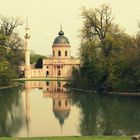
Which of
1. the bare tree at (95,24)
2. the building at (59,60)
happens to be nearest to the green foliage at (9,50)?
the bare tree at (95,24)

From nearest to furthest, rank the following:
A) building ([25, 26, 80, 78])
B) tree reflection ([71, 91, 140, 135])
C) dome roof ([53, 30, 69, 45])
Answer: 1. tree reflection ([71, 91, 140, 135])
2. building ([25, 26, 80, 78])
3. dome roof ([53, 30, 69, 45])

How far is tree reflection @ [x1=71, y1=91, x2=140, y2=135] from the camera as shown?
2339 cm

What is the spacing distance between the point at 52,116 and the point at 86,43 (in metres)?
24.4

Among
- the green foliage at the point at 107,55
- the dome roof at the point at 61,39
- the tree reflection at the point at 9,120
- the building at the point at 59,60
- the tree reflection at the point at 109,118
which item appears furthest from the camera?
the dome roof at the point at 61,39

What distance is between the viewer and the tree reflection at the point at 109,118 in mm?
23391

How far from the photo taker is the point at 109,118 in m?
28.7

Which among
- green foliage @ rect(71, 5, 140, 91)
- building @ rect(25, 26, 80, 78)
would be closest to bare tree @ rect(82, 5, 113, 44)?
green foliage @ rect(71, 5, 140, 91)

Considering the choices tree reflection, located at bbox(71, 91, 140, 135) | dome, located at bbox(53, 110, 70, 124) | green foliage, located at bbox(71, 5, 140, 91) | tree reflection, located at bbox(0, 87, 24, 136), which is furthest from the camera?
green foliage, located at bbox(71, 5, 140, 91)

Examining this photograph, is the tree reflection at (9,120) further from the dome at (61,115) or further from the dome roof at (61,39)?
the dome roof at (61,39)

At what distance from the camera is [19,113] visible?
108ft

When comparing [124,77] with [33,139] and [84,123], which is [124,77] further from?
[33,139]

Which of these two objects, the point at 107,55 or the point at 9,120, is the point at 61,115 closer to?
the point at 9,120

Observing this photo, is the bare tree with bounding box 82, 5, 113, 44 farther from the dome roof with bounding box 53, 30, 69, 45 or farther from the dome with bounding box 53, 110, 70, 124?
the dome roof with bounding box 53, 30, 69, 45

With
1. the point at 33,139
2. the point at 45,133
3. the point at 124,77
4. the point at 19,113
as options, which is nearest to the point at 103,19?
the point at 124,77
